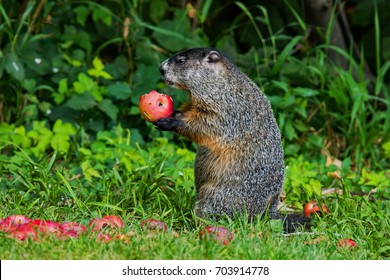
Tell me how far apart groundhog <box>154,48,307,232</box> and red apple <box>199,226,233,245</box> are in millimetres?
604

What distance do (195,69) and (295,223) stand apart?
46.1 inches

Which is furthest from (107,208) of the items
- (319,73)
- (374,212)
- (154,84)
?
(319,73)

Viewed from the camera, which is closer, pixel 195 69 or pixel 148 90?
pixel 195 69

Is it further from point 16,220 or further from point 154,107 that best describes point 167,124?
point 16,220

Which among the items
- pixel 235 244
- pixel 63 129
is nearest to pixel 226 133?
pixel 235 244

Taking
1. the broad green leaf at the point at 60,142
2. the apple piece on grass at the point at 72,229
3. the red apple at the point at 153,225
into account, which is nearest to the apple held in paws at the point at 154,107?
the red apple at the point at 153,225

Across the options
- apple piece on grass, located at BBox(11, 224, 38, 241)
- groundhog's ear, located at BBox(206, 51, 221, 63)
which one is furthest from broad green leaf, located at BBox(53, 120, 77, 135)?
apple piece on grass, located at BBox(11, 224, 38, 241)

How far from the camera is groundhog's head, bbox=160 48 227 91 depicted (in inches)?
228

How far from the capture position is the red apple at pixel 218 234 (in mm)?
4930

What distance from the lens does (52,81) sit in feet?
27.4

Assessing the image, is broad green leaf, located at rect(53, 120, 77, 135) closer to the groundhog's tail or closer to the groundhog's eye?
the groundhog's eye

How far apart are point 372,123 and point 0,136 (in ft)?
10.7

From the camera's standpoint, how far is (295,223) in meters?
5.86

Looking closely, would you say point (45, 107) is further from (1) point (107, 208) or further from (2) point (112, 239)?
(2) point (112, 239)
